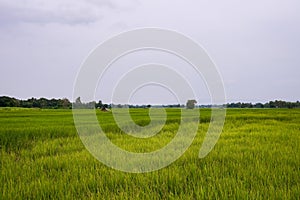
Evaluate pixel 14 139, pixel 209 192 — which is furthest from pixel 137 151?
pixel 14 139

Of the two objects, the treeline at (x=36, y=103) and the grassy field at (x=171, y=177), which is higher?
the treeline at (x=36, y=103)

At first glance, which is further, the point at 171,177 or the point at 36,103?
the point at 36,103

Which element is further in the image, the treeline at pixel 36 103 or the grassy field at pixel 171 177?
the treeline at pixel 36 103

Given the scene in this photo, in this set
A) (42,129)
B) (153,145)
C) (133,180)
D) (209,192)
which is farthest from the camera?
(42,129)

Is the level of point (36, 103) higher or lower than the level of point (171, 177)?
higher

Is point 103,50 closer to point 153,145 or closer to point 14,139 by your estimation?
point 153,145

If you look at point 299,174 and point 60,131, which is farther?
point 60,131

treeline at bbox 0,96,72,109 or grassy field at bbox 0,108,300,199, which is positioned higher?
treeline at bbox 0,96,72,109

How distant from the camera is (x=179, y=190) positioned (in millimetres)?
2836

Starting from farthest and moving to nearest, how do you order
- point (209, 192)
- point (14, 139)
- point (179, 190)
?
point (14, 139), point (179, 190), point (209, 192)

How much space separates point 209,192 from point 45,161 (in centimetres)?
262

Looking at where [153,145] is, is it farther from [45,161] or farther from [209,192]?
[209,192]

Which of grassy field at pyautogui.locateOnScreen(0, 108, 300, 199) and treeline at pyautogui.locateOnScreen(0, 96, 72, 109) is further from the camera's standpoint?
treeline at pyautogui.locateOnScreen(0, 96, 72, 109)

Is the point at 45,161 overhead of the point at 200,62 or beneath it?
beneath
